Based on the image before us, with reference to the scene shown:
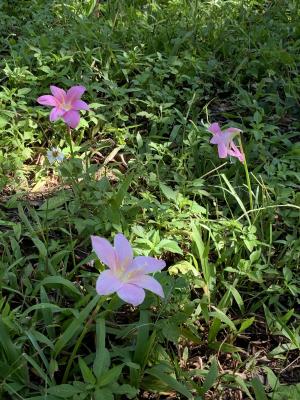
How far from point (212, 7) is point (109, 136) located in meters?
1.80

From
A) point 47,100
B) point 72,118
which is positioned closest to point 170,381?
point 72,118

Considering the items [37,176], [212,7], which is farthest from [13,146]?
[212,7]

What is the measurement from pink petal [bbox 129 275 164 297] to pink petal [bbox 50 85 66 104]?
95cm

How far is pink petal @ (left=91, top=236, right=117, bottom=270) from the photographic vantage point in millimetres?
1271

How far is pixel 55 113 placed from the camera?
6.48 feet

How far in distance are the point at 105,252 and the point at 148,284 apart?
12 centimetres

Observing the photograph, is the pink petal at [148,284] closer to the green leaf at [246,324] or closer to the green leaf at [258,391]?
the green leaf at [258,391]

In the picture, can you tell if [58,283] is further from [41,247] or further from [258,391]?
[258,391]

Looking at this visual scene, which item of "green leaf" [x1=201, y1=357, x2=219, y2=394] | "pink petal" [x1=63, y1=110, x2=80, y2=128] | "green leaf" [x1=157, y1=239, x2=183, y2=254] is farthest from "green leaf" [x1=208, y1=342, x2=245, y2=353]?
"pink petal" [x1=63, y1=110, x2=80, y2=128]

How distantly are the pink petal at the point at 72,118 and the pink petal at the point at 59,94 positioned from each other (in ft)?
0.23

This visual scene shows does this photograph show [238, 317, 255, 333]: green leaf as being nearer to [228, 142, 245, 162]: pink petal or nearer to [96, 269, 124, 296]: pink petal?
[228, 142, 245, 162]: pink petal

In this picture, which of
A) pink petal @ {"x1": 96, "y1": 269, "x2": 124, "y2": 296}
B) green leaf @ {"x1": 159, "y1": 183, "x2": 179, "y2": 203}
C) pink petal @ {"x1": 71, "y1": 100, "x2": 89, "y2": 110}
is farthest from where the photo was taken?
green leaf @ {"x1": 159, "y1": 183, "x2": 179, "y2": 203}

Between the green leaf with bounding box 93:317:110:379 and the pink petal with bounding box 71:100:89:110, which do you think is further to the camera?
the pink petal with bounding box 71:100:89:110

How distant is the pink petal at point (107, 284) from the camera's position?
1.22 m
